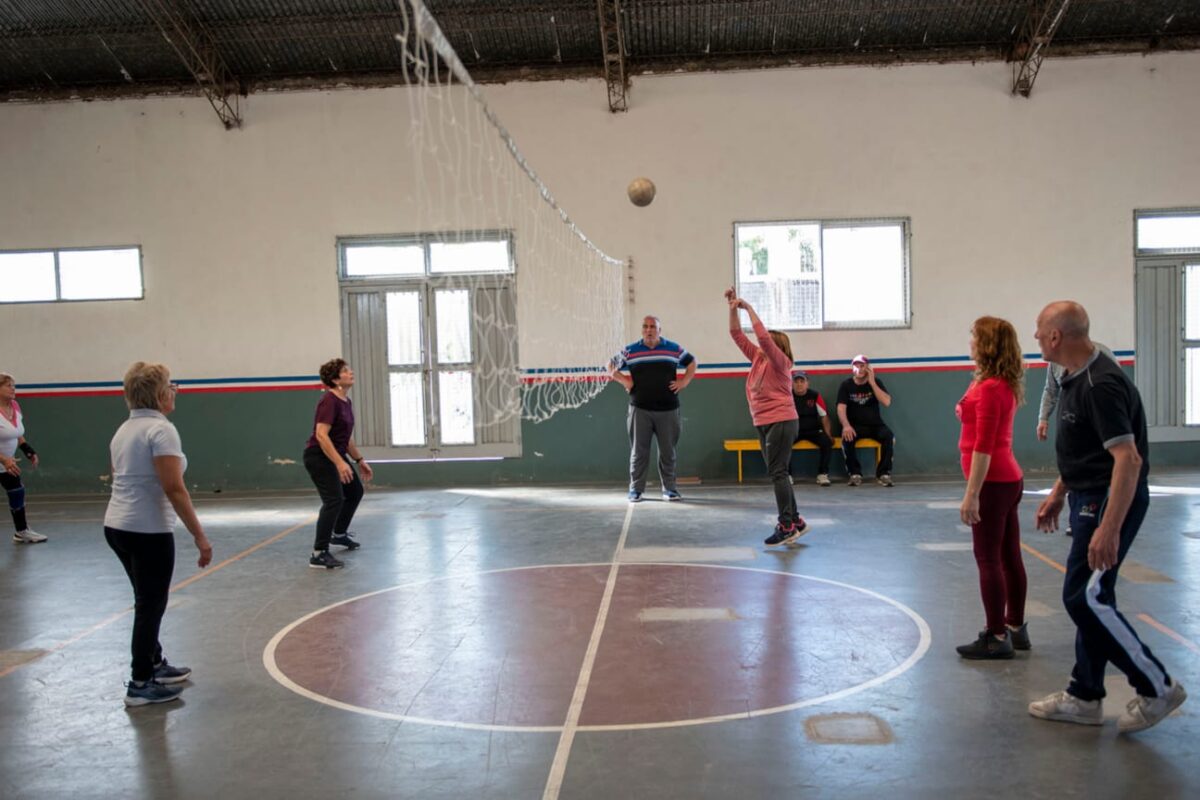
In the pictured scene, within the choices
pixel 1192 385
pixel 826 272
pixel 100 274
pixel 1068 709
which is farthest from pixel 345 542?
pixel 1192 385

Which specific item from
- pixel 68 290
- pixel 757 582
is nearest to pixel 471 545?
pixel 757 582

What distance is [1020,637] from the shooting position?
4.15 metres

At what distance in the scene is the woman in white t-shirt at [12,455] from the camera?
7402mm

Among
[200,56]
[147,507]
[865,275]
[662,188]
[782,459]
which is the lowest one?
[782,459]

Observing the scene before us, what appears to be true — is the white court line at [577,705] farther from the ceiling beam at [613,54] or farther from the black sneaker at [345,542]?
the ceiling beam at [613,54]

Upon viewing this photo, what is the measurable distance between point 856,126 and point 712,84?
5.67 feet

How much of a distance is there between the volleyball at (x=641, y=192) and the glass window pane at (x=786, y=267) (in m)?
1.39

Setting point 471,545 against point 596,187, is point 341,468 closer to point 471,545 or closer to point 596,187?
point 471,545

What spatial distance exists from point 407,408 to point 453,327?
1128mm

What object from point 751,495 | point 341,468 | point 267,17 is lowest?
point 751,495

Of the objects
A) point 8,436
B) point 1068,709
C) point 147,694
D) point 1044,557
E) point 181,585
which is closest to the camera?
point 1068,709

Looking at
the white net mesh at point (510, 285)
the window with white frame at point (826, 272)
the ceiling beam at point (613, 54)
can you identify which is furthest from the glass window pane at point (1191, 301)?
the ceiling beam at point (613, 54)

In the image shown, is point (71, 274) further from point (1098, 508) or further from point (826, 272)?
point (1098, 508)

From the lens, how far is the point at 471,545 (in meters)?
7.04
